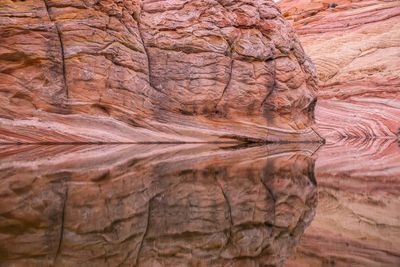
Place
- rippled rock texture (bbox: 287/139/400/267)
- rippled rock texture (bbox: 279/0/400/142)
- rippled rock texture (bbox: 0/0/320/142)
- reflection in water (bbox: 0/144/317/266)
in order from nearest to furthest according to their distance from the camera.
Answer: reflection in water (bbox: 0/144/317/266) → rippled rock texture (bbox: 287/139/400/267) → rippled rock texture (bbox: 0/0/320/142) → rippled rock texture (bbox: 279/0/400/142)

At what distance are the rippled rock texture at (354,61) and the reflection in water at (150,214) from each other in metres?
11.2

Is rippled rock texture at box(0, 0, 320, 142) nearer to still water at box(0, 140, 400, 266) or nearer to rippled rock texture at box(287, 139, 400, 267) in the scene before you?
still water at box(0, 140, 400, 266)

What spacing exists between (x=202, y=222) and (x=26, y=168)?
12.7 ft

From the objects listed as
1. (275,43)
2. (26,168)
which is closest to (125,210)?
(26,168)

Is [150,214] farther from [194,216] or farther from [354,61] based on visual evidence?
[354,61]

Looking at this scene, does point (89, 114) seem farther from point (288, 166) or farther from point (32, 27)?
point (288, 166)

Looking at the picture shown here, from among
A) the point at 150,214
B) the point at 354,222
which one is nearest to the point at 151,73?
the point at 150,214

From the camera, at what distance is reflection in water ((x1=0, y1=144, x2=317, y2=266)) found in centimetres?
344

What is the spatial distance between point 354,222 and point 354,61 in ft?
60.0

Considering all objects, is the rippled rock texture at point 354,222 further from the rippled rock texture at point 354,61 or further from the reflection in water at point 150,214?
the rippled rock texture at point 354,61

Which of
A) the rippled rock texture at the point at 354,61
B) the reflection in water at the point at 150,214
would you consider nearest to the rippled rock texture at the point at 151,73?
the rippled rock texture at the point at 354,61

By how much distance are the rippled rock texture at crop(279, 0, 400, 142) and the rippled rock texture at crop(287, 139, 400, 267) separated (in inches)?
416

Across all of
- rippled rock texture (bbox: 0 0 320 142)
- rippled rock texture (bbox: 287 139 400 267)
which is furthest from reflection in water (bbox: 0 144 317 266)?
rippled rock texture (bbox: 0 0 320 142)

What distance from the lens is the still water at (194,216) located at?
11.4 ft
